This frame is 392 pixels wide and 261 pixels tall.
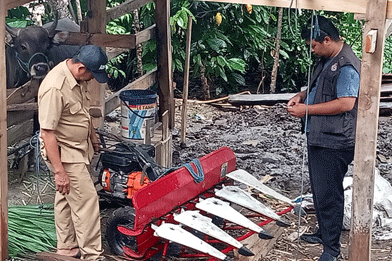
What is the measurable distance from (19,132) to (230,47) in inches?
244

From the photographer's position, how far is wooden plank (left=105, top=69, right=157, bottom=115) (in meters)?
7.69

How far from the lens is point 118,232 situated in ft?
19.6

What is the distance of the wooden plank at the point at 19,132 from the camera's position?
26.2 feet

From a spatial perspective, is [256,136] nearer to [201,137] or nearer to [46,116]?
[201,137]

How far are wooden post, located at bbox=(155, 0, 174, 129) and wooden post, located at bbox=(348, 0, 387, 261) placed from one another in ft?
13.7

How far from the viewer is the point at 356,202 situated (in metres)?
4.87

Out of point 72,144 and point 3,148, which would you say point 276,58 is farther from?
point 3,148

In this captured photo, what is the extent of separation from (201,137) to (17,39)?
3.80 m

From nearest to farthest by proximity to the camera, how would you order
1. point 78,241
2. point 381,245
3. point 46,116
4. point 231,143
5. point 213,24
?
point 46,116, point 78,241, point 381,245, point 231,143, point 213,24

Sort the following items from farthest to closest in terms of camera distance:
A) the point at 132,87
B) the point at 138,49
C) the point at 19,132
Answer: the point at 138,49 < the point at 132,87 < the point at 19,132

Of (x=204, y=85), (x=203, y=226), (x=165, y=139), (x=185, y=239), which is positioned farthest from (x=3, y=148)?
(x=204, y=85)

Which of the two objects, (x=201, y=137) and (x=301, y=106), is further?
(x=201, y=137)

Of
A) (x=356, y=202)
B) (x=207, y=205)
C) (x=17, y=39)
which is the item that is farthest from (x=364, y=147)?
(x=17, y=39)

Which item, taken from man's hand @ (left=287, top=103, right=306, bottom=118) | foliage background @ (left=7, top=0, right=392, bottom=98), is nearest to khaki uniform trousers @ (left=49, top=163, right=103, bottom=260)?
man's hand @ (left=287, top=103, right=306, bottom=118)
